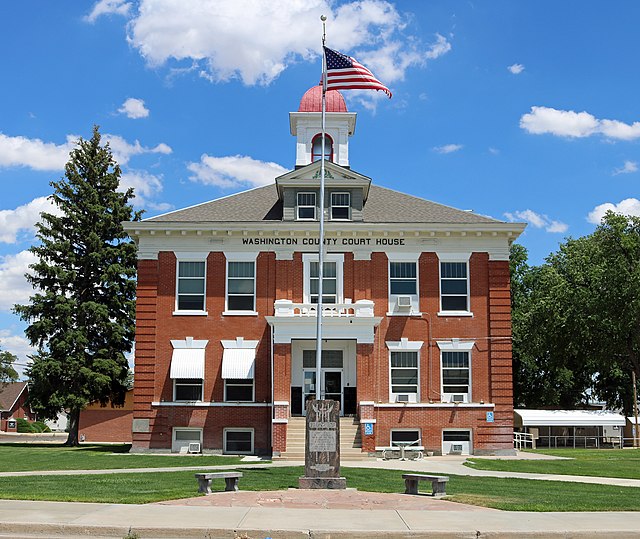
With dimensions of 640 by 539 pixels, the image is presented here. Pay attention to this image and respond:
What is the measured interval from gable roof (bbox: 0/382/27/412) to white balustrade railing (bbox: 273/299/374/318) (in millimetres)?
67125

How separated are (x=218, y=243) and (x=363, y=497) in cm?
1985

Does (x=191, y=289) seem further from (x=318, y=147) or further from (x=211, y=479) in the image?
(x=211, y=479)

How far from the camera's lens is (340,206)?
36.3 meters

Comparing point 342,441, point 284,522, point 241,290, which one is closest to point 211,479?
point 284,522

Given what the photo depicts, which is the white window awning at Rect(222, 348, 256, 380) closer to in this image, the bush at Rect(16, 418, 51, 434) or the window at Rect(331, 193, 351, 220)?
the window at Rect(331, 193, 351, 220)

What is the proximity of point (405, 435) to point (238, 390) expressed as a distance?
24.0ft

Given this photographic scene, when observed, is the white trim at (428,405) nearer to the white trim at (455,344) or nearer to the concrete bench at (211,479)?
the white trim at (455,344)

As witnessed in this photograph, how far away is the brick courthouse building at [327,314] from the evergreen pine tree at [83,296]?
8.64m

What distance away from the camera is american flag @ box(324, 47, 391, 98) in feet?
91.6

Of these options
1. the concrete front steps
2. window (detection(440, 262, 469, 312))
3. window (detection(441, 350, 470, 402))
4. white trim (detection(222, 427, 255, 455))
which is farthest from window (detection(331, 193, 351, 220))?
white trim (detection(222, 427, 255, 455))

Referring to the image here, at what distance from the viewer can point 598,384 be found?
64.2 meters

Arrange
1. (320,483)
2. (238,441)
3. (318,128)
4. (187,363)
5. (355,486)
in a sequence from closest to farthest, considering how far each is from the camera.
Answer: (320,483) < (355,486) < (187,363) < (238,441) < (318,128)

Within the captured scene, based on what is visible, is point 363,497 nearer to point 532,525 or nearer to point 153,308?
point 532,525

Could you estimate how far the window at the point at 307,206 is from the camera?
36.1 m
